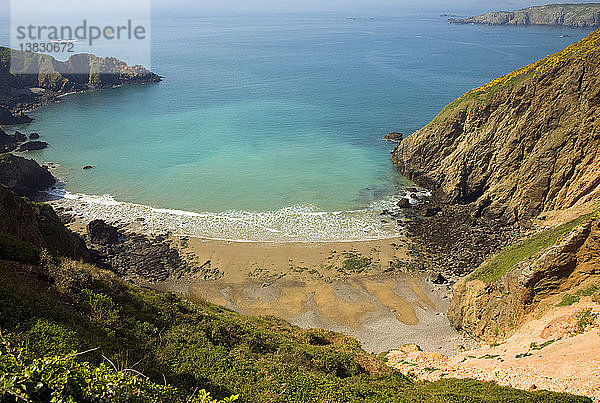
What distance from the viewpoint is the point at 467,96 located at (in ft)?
151

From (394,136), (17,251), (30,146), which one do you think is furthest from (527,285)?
(30,146)

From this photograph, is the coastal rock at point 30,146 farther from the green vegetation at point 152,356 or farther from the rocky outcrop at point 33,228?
the green vegetation at point 152,356

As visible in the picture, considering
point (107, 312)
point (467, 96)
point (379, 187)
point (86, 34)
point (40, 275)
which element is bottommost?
point (379, 187)

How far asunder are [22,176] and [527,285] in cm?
4976

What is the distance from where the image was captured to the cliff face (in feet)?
109

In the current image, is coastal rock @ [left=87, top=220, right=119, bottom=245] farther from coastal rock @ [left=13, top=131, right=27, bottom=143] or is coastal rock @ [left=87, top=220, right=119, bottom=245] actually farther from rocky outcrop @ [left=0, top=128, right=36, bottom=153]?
coastal rock @ [left=13, top=131, right=27, bottom=143]

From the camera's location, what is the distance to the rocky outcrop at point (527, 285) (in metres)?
18.1

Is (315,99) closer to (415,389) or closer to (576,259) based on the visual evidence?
(576,259)

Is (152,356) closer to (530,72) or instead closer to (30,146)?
(530,72)

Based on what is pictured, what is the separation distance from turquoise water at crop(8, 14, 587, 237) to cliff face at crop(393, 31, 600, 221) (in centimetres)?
747

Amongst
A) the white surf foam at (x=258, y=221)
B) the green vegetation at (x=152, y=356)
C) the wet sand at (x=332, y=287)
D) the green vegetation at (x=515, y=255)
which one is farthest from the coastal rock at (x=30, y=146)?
the green vegetation at (x=515, y=255)

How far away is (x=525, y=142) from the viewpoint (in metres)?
37.2

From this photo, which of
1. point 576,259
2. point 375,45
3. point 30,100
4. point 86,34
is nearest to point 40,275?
point 576,259

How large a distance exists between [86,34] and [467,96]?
198 metres
